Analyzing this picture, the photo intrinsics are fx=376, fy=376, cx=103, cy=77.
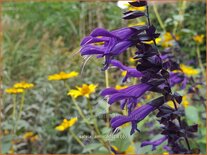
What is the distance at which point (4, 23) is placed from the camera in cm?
417

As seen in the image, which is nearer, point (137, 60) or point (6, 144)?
point (137, 60)

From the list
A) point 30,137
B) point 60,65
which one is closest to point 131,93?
point 30,137

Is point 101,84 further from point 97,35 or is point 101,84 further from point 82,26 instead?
point 97,35

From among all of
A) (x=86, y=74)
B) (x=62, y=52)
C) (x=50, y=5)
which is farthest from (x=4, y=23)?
(x=86, y=74)

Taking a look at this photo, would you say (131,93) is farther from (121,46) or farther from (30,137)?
(30,137)

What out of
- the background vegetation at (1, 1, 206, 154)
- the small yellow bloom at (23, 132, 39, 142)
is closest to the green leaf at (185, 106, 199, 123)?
the background vegetation at (1, 1, 206, 154)

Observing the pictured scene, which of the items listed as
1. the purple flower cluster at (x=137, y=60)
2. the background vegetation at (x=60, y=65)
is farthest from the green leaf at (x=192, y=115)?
the purple flower cluster at (x=137, y=60)

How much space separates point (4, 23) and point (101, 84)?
167cm

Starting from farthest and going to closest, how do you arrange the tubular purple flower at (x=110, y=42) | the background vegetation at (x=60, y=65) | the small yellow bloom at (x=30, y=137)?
the small yellow bloom at (x=30, y=137), the background vegetation at (x=60, y=65), the tubular purple flower at (x=110, y=42)

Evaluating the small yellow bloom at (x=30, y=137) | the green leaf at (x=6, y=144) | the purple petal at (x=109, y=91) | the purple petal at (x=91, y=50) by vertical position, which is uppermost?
the purple petal at (x=91, y=50)

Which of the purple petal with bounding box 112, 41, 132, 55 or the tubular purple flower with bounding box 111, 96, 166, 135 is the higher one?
the purple petal with bounding box 112, 41, 132, 55

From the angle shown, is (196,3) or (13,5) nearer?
(196,3)

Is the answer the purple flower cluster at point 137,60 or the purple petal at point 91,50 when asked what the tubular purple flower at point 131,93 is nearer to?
the purple flower cluster at point 137,60

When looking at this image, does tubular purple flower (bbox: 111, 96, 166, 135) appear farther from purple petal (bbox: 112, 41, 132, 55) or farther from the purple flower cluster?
purple petal (bbox: 112, 41, 132, 55)
